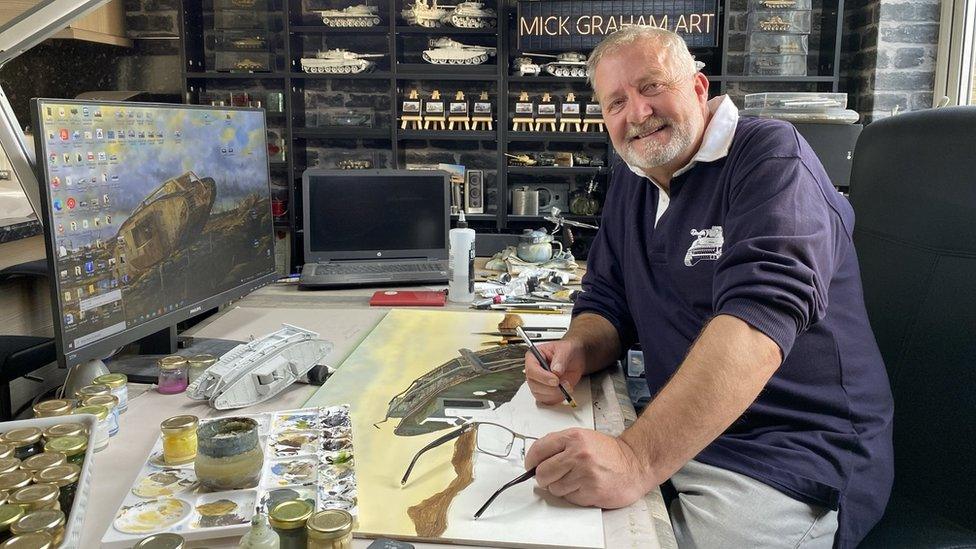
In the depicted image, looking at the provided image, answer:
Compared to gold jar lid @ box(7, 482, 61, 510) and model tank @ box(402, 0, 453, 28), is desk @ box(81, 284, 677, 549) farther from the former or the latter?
model tank @ box(402, 0, 453, 28)

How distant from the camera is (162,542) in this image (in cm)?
71

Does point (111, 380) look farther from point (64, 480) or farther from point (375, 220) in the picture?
point (375, 220)

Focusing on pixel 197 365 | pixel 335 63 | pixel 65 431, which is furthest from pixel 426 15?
pixel 65 431

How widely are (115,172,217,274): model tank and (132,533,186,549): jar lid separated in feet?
2.31

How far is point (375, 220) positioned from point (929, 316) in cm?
163

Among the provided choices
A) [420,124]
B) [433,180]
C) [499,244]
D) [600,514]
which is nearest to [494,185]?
[420,124]

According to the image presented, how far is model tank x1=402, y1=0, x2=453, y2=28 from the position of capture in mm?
4277

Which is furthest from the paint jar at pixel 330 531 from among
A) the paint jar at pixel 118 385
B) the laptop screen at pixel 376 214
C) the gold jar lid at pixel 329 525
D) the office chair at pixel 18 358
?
the laptop screen at pixel 376 214

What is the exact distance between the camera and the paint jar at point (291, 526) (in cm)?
77

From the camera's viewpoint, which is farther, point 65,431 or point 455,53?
point 455,53

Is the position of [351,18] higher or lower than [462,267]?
higher

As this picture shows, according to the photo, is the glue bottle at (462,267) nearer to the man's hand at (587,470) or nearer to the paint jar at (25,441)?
the man's hand at (587,470)

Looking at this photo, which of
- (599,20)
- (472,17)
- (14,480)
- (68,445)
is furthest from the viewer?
(472,17)

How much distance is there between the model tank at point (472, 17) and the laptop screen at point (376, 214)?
6.78ft
